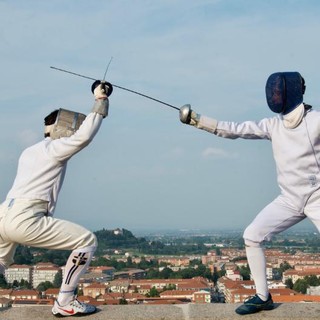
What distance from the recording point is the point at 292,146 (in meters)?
5.46

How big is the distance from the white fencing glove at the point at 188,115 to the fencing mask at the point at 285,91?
0.59 metres

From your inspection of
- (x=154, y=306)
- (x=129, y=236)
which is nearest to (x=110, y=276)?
(x=129, y=236)

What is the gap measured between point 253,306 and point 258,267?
11.8 inches

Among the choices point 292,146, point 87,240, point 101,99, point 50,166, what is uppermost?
point 101,99

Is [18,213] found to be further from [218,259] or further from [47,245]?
[218,259]

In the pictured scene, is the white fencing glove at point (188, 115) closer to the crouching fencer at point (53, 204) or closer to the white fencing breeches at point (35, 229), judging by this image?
the crouching fencer at point (53, 204)

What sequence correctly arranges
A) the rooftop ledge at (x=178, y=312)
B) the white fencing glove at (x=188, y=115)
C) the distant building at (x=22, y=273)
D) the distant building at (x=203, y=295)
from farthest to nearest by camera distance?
1. the distant building at (x=22, y=273)
2. the distant building at (x=203, y=295)
3. the white fencing glove at (x=188, y=115)
4. the rooftop ledge at (x=178, y=312)

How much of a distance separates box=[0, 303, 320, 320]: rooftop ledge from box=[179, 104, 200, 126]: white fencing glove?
4.71 feet

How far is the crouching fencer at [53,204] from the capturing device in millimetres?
5359

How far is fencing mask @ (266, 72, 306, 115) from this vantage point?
553 centimetres

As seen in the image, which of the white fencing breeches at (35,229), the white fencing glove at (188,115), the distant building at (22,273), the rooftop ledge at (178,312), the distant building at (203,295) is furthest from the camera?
the distant building at (22,273)

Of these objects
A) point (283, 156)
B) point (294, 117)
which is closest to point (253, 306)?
point (283, 156)

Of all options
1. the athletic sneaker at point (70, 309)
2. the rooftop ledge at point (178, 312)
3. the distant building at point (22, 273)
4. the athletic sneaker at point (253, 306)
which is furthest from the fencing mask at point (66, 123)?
the distant building at point (22, 273)

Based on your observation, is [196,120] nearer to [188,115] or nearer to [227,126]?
[188,115]
